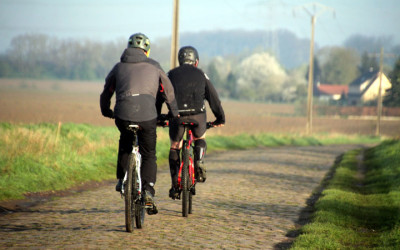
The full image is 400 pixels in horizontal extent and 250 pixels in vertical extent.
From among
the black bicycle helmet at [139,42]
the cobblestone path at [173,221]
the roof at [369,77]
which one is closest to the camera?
the cobblestone path at [173,221]

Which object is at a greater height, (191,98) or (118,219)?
(191,98)

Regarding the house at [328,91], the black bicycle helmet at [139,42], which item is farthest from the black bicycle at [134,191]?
the house at [328,91]

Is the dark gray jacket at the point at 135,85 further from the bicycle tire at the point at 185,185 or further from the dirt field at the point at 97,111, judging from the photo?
the dirt field at the point at 97,111

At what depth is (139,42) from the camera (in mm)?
7184

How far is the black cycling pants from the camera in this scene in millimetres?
7055

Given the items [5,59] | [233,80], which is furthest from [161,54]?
[5,59]

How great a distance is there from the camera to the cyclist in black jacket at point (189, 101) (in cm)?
849

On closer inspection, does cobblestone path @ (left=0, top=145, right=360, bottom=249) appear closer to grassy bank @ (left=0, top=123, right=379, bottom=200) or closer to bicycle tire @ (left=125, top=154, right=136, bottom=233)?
bicycle tire @ (left=125, top=154, right=136, bottom=233)

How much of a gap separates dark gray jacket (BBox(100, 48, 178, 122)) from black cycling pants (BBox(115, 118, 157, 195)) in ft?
0.36

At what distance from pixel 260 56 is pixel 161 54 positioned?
92.4 ft

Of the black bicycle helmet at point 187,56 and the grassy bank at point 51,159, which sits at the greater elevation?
the black bicycle helmet at point 187,56

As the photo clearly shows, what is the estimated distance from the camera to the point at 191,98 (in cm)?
850

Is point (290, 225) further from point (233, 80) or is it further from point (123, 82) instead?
point (233, 80)

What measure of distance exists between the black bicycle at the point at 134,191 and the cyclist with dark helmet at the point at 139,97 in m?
0.07
